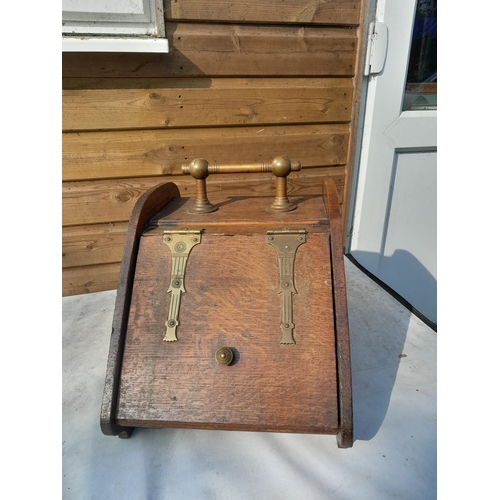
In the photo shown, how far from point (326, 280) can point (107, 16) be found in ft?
4.53

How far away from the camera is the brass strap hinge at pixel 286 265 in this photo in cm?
101

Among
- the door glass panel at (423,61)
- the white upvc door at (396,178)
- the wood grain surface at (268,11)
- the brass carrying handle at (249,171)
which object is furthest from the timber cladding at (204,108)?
the brass carrying handle at (249,171)

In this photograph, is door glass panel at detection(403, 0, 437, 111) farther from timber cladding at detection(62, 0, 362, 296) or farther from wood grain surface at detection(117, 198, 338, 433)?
wood grain surface at detection(117, 198, 338, 433)

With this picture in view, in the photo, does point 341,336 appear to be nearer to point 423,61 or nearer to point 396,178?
point 396,178

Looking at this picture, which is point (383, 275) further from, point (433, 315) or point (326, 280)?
point (326, 280)

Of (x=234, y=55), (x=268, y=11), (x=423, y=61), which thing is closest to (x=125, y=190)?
(x=234, y=55)

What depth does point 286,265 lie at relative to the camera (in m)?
1.07

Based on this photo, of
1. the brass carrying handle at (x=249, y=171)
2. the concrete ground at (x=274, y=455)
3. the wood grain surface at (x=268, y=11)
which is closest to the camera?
the concrete ground at (x=274, y=455)

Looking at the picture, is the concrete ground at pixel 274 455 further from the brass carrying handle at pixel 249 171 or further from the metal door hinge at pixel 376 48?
the metal door hinge at pixel 376 48

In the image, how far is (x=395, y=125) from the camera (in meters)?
1.92

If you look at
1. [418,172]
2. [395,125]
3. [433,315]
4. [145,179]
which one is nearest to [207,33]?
[145,179]

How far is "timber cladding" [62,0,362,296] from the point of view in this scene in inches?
62.7

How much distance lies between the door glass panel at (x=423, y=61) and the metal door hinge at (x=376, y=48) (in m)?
0.22

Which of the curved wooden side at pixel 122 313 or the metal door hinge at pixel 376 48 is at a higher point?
the metal door hinge at pixel 376 48
